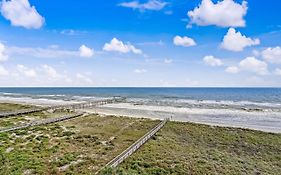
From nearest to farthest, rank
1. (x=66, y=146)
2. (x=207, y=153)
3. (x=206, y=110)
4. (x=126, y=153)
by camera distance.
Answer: (x=126, y=153)
(x=207, y=153)
(x=66, y=146)
(x=206, y=110)

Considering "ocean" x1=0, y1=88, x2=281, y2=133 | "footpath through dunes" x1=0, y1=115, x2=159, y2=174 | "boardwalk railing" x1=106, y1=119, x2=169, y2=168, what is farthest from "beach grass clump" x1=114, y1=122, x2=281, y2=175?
"ocean" x1=0, y1=88, x2=281, y2=133

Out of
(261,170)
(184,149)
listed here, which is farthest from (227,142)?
(261,170)

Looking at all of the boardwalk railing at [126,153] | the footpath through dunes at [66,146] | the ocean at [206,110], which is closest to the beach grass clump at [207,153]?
the boardwalk railing at [126,153]

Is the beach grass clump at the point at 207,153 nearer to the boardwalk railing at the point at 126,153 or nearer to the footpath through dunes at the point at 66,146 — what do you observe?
the boardwalk railing at the point at 126,153

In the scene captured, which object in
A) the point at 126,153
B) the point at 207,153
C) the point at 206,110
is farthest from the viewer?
the point at 206,110

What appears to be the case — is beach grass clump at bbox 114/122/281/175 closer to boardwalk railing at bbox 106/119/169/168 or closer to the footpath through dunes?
boardwalk railing at bbox 106/119/169/168

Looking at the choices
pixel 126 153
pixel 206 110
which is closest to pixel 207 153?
pixel 126 153

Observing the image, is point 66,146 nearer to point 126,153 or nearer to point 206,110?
point 126,153

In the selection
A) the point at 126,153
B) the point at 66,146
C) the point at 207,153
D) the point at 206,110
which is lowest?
the point at 207,153

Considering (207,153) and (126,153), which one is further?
(207,153)

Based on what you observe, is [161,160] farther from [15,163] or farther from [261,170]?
[15,163]

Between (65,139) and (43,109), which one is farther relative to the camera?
(43,109)
